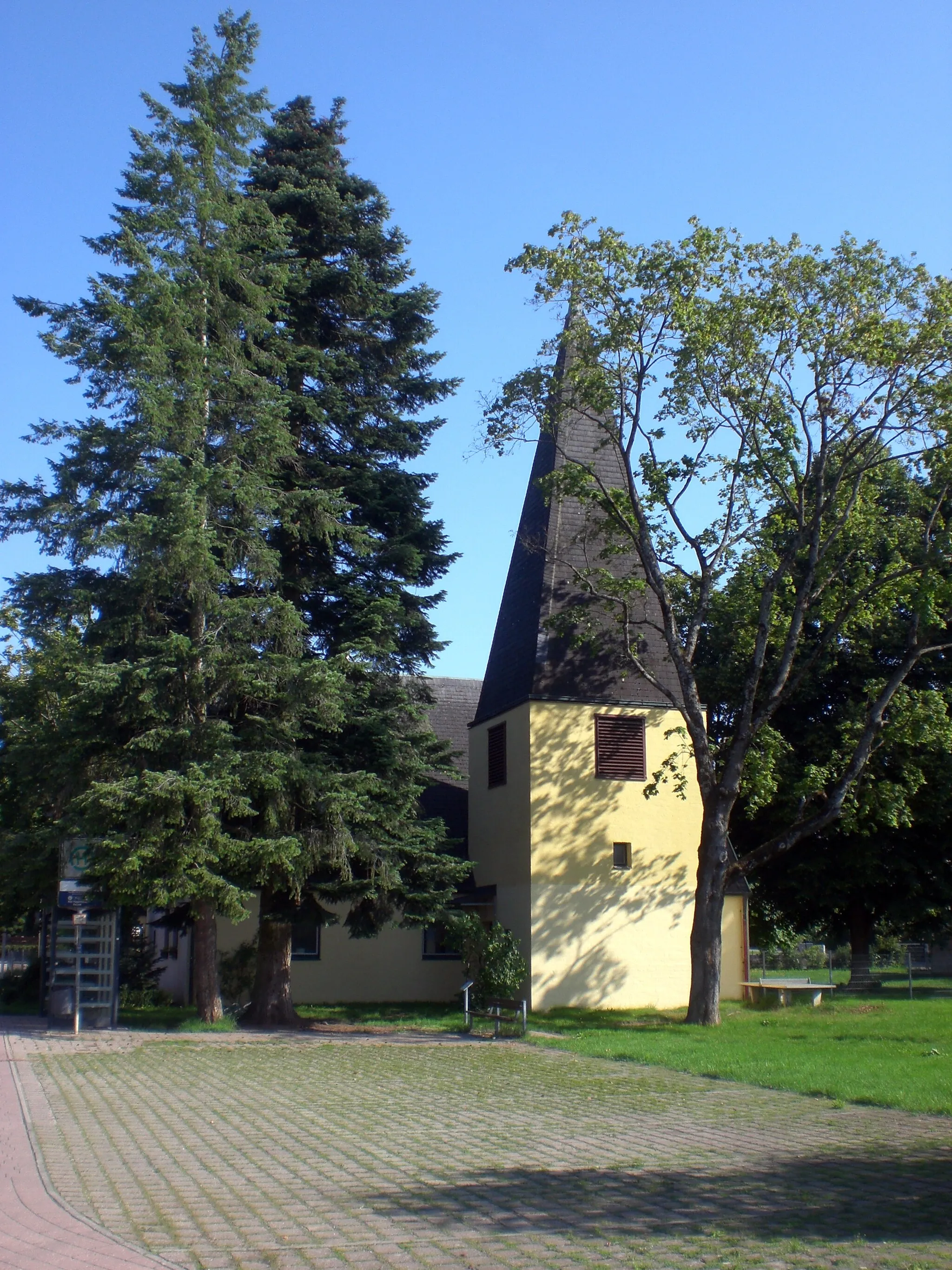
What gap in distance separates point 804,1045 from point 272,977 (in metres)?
10.6

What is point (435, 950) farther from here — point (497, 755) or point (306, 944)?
point (497, 755)

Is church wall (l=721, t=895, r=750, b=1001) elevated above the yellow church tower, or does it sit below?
below

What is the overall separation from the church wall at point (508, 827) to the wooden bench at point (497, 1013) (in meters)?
2.11

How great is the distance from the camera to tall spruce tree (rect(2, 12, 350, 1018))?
2031 centimetres

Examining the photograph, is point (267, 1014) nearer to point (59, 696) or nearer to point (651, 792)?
point (59, 696)

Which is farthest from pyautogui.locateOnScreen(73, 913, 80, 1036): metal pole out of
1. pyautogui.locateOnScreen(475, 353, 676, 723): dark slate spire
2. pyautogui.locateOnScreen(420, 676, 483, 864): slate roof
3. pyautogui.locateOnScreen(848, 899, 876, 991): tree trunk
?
pyautogui.locateOnScreen(848, 899, 876, 991): tree trunk

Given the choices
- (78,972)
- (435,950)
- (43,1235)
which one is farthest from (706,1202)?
(435,950)

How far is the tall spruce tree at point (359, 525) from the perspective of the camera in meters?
23.1

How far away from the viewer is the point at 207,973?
22.4m

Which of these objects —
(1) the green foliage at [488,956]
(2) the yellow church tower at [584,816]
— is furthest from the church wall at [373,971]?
(1) the green foliage at [488,956]

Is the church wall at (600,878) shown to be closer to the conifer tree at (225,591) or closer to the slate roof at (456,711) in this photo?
the conifer tree at (225,591)

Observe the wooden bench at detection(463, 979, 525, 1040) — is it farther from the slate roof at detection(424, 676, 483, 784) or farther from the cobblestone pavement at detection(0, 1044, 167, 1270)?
the cobblestone pavement at detection(0, 1044, 167, 1270)

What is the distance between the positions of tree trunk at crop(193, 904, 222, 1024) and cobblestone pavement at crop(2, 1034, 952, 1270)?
6327 mm

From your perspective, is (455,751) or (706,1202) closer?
(706,1202)
